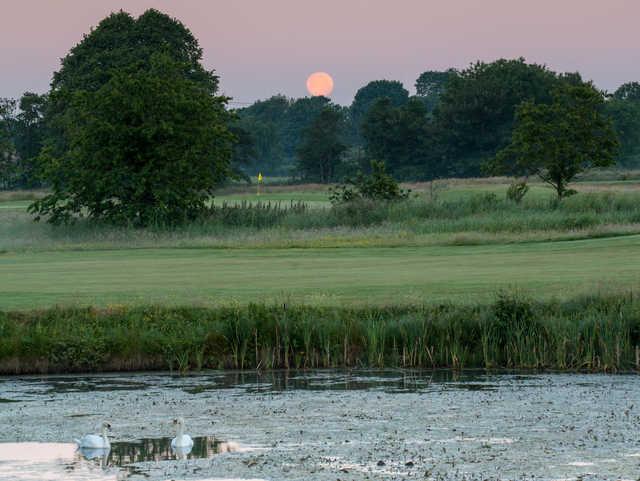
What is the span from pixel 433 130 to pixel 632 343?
12200 centimetres

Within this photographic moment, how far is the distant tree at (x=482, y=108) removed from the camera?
458 feet

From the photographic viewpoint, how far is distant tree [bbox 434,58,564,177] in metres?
140

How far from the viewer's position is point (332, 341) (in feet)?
75.7

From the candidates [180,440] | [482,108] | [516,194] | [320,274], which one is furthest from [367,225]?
[482,108]

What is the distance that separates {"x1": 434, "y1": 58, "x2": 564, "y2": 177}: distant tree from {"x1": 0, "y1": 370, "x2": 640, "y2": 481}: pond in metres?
119

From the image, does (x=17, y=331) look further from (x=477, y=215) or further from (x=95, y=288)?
(x=477, y=215)

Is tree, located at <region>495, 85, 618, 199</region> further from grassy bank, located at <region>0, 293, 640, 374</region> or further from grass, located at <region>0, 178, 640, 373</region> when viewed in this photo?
grassy bank, located at <region>0, 293, 640, 374</region>

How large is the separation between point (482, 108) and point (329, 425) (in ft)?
413

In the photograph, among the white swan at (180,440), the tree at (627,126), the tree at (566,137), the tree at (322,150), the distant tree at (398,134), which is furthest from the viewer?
A: the tree at (627,126)

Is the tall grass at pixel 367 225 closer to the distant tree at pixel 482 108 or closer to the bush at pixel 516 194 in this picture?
the bush at pixel 516 194

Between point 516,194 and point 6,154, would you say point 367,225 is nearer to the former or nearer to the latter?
point 516,194

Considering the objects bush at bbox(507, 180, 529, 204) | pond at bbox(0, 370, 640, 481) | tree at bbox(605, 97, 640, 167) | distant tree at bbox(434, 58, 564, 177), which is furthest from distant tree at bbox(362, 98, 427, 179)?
pond at bbox(0, 370, 640, 481)

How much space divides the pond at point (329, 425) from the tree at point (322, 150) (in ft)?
419

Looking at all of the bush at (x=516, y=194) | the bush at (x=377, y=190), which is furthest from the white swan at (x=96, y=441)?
the bush at (x=516, y=194)
